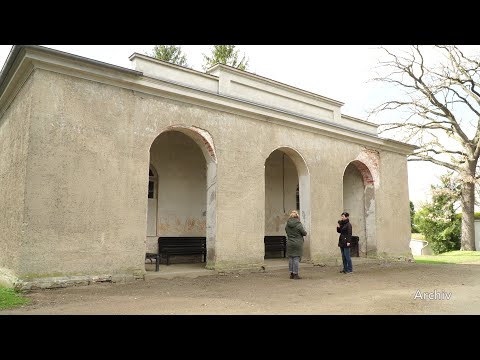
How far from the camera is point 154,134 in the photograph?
9.49 metres

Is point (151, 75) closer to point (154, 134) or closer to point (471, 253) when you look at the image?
point (154, 134)

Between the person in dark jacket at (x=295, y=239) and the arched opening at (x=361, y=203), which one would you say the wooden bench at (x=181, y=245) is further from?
the arched opening at (x=361, y=203)

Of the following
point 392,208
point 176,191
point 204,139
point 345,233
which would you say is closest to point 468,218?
point 392,208

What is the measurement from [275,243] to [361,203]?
162 inches

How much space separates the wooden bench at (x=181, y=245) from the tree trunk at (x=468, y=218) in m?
18.3

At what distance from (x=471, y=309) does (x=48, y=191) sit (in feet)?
26.9

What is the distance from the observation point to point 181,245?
1216 cm

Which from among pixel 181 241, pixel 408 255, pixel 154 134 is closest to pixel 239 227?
pixel 181 241

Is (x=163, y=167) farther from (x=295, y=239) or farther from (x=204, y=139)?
(x=295, y=239)

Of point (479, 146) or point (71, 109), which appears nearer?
point (71, 109)

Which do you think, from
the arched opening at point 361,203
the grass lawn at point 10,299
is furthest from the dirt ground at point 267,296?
the arched opening at point 361,203

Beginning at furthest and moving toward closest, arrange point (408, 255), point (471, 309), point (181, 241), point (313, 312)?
1. point (408, 255)
2. point (181, 241)
3. point (471, 309)
4. point (313, 312)

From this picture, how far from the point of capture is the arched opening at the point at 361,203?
15.3 metres

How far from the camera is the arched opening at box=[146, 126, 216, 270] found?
12.3 meters
